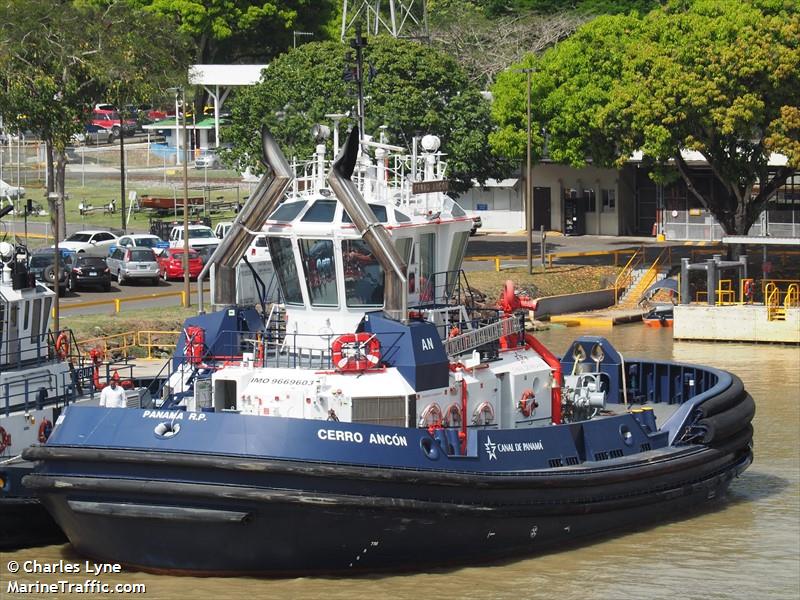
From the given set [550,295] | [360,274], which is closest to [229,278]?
[360,274]

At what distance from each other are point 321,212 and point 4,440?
5.46 m

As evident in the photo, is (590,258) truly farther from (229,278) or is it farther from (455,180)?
(229,278)

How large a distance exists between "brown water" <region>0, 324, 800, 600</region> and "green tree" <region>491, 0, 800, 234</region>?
22.8 meters

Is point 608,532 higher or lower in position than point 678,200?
lower

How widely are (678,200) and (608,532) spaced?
3999 centimetres

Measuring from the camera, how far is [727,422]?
2533 centimetres

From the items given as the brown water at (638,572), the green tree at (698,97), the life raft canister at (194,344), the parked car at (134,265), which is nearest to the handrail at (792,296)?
the green tree at (698,97)

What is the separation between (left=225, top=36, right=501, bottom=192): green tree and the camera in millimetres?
55219

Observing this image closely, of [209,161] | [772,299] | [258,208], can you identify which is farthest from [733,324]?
[209,161]

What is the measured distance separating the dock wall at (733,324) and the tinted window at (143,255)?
1628cm

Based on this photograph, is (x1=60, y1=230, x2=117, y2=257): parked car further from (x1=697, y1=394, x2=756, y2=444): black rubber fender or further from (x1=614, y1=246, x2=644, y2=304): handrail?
(x1=697, y1=394, x2=756, y2=444): black rubber fender

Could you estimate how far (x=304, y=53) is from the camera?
59156 mm

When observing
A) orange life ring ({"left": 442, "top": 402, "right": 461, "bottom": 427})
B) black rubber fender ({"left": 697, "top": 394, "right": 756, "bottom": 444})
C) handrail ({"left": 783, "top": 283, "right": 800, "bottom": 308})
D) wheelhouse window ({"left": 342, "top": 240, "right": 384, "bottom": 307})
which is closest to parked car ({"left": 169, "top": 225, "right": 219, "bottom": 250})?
handrail ({"left": 783, "top": 283, "right": 800, "bottom": 308})

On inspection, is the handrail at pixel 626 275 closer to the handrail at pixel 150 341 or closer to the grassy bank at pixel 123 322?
the grassy bank at pixel 123 322
